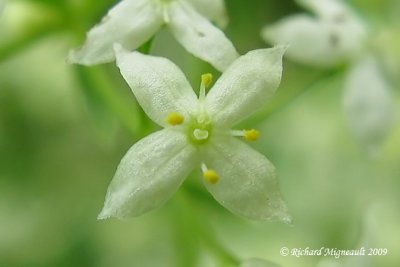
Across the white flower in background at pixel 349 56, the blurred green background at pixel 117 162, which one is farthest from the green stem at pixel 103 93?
the blurred green background at pixel 117 162

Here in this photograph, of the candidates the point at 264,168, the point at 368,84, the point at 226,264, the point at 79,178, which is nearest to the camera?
the point at 264,168

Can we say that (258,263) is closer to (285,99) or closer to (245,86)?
(245,86)

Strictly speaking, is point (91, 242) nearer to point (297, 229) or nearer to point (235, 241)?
point (235, 241)

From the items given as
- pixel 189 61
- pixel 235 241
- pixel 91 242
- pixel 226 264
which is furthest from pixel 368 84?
pixel 91 242

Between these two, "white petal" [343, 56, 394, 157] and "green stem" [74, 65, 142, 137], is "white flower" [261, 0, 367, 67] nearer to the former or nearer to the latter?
"white petal" [343, 56, 394, 157]

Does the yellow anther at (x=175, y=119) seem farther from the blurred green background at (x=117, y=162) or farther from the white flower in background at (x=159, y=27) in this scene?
the blurred green background at (x=117, y=162)

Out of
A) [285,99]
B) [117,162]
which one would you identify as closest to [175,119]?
A: [285,99]

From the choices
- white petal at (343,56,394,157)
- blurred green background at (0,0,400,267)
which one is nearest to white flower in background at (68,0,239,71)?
white petal at (343,56,394,157)
